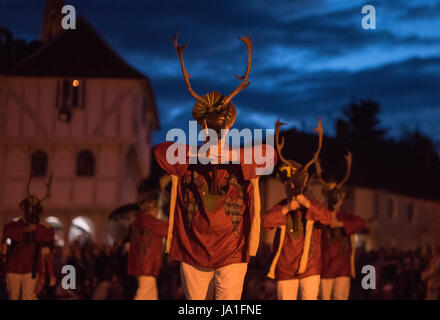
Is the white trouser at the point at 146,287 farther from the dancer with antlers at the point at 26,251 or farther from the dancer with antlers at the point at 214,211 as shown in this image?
the dancer with antlers at the point at 214,211

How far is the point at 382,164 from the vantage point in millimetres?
45312

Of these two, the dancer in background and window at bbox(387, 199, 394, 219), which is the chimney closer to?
window at bbox(387, 199, 394, 219)

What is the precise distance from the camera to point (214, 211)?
6.27 metres

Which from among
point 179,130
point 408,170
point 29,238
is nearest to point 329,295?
point 29,238

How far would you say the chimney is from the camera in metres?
40.0

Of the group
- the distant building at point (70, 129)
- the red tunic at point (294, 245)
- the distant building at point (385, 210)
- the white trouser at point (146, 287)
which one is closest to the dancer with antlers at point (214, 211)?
the red tunic at point (294, 245)

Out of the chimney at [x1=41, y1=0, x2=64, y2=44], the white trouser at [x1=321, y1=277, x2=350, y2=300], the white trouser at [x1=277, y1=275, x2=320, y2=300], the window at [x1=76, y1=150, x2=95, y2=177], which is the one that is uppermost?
the chimney at [x1=41, y1=0, x2=64, y2=44]

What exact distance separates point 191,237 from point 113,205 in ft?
83.9

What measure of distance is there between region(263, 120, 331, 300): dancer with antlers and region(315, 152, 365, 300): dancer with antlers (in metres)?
2.08

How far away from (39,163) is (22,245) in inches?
843

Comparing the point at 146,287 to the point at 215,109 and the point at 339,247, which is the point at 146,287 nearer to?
the point at 339,247

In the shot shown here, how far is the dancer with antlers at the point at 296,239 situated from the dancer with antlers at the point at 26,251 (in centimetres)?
411

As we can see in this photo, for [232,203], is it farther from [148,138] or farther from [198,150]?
[148,138]

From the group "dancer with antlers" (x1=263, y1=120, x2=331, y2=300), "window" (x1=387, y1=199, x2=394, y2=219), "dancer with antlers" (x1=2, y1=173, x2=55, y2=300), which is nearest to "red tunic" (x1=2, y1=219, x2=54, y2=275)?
"dancer with antlers" (x1=2, y1=173, x2=55, y2=300)
